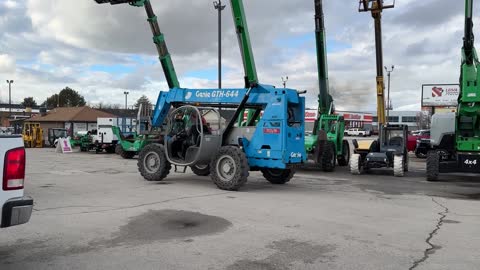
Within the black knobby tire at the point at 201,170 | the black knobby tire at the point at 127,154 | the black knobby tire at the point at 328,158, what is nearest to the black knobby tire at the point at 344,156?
the black knobby tire at the point at 328,158

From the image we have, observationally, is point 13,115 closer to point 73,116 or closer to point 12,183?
point 73,116

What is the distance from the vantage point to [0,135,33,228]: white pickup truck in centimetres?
448

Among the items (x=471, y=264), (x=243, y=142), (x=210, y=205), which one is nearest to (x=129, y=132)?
(x=243, y=142)

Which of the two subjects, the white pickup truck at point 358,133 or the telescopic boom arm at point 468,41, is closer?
the telescopic boom arm at point 468,41

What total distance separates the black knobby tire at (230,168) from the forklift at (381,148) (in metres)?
7.22

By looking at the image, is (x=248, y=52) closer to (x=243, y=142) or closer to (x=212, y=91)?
(x=212, y=91)

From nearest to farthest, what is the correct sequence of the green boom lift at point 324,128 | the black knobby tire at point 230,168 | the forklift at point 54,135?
the black knobby tire at point 230,168
the green boom lift at point 324,128
the forklift at point 54,135

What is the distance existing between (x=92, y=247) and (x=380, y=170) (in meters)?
15.6

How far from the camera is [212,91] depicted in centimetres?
1369

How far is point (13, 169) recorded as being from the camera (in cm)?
457

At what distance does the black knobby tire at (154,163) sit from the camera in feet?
Result: 45.3

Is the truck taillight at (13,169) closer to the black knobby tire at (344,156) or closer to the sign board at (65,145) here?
the black knobby tire at (344,156)

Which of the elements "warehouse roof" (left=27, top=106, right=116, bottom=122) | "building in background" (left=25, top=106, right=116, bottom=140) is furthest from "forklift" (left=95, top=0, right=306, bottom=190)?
"warehouse roof" (left=27, top=106, right=116, bottom=122)

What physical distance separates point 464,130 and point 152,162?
397 inches
